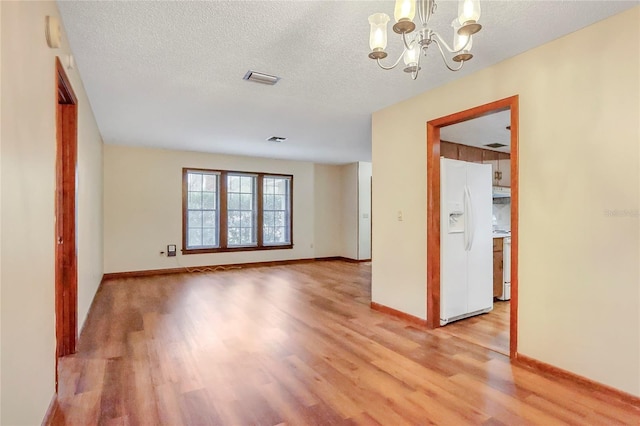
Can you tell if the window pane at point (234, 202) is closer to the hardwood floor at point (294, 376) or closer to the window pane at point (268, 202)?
the window pane at point (268, 202)

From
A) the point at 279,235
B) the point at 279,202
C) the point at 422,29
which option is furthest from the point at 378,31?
the point at 279,235

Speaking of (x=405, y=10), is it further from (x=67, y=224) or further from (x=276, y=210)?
(x=276, y=210)

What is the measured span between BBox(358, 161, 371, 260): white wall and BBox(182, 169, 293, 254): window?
166 centimetres

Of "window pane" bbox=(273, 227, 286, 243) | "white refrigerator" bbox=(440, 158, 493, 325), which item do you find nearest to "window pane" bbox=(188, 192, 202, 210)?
"window pane" bbox=(273, 227, 286, 243)

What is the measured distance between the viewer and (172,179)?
6582 mm

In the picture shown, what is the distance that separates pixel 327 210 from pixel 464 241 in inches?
197

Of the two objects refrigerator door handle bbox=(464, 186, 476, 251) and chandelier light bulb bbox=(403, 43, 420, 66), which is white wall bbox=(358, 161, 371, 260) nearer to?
refrigerator door handle bbox=(464, 186, 476, 251)

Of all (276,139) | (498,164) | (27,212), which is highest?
(276,139)

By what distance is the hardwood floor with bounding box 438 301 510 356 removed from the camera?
301 centimetres

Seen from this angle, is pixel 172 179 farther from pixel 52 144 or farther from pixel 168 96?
pixel 52 144

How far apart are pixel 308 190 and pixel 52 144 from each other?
20.5ft

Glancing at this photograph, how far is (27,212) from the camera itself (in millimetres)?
1519

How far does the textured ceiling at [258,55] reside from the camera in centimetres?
205

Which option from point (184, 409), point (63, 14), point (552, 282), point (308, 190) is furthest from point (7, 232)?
point (308, 190)
